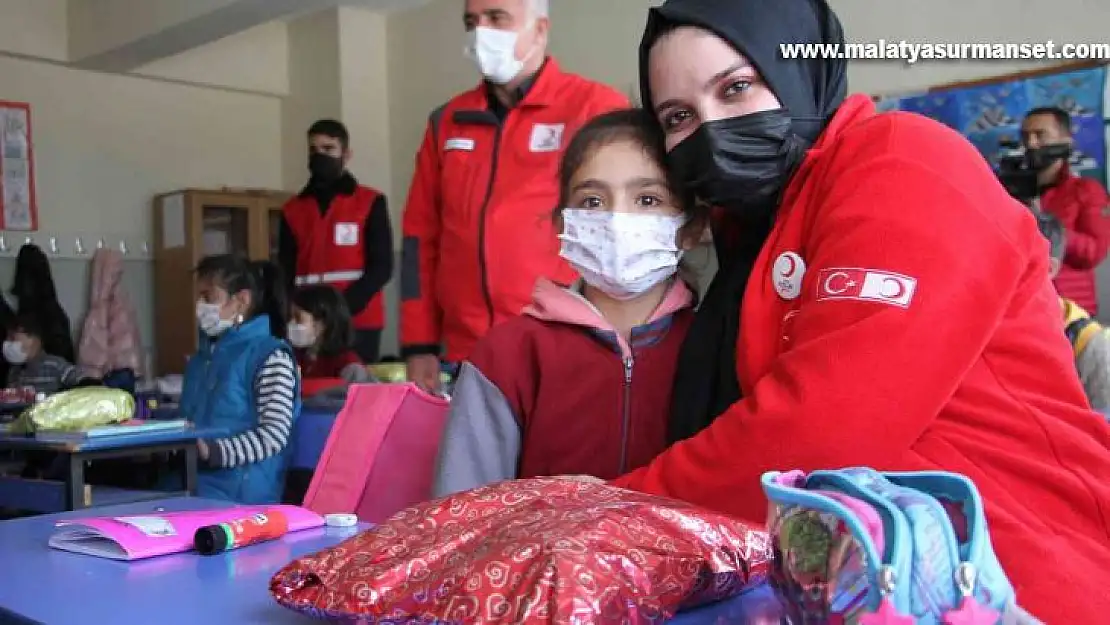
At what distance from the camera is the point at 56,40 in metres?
7.50

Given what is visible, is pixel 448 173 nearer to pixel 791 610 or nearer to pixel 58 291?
pixel 791 610

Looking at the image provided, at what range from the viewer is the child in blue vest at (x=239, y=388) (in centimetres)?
332

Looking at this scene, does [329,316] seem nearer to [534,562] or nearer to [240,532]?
[240,532]

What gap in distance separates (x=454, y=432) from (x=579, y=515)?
2.18 ft

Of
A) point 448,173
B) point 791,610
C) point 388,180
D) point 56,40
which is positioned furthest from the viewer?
point 388,180

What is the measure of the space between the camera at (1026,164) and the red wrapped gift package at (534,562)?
419cm

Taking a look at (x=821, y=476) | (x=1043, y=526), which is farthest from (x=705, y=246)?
(x=821, y=476)

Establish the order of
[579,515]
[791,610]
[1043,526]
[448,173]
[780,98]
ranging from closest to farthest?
[791,610]
[579,515]
[1043,526]
[780,98]
[448,173]

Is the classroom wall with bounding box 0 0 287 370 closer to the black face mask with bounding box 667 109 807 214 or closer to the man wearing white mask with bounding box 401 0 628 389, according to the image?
the man wearing white mask with bounding box 401 0 628 389

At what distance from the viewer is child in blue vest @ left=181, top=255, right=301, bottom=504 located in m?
3.32

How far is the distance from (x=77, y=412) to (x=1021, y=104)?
4102 millimetres

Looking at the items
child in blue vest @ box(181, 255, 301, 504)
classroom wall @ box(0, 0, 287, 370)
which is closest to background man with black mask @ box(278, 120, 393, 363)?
child in blue vest @ box(181, 255, 301, 504)

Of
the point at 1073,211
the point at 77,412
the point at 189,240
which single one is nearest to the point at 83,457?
the point at 77,412

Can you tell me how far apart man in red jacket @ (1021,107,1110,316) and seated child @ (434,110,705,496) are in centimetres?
335
